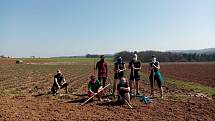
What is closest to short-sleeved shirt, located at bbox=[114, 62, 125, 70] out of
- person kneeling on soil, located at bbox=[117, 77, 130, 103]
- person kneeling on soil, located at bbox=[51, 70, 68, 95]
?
person kneeling on soil, located at bbox=[117, 77, 130, 103]

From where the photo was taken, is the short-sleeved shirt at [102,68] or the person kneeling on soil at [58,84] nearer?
the short-sleeved shirt at [102,68]

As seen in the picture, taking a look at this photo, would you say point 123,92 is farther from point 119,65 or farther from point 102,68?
point 102,68

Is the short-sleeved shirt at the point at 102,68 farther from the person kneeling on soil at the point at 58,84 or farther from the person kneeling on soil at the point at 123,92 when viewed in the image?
the person kneeling on soil at the point at 58,84

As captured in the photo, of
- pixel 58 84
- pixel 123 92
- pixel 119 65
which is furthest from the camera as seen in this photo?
pixel 58 84

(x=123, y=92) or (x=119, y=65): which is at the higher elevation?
(x=119, y=65)

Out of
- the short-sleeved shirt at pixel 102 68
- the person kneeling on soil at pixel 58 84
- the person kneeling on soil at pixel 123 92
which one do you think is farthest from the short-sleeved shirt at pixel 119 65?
the person kneeling on soil at pixel 58 84

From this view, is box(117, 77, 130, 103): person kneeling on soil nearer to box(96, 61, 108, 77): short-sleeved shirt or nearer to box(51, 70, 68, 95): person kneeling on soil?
box(96, 61, 108, 77): short-sleeved shirt

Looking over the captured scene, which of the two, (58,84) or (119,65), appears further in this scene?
(58,84)

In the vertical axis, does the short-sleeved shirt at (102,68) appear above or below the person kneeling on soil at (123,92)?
above

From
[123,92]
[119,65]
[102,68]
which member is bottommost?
[123,92]

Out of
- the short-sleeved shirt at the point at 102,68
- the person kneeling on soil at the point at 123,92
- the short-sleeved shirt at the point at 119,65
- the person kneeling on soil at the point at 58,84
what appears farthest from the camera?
the person kneeling on soil at the point at 58,84

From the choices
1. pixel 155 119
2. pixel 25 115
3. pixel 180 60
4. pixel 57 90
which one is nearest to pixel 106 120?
pixel 155 119

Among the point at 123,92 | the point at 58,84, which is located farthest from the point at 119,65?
the point at 58,84

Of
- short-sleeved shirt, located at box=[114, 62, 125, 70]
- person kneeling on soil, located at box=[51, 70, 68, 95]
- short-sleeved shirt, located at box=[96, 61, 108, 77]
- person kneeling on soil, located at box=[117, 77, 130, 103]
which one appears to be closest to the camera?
person kneeling on soil, located at box=[117, 77, 130, 103]
